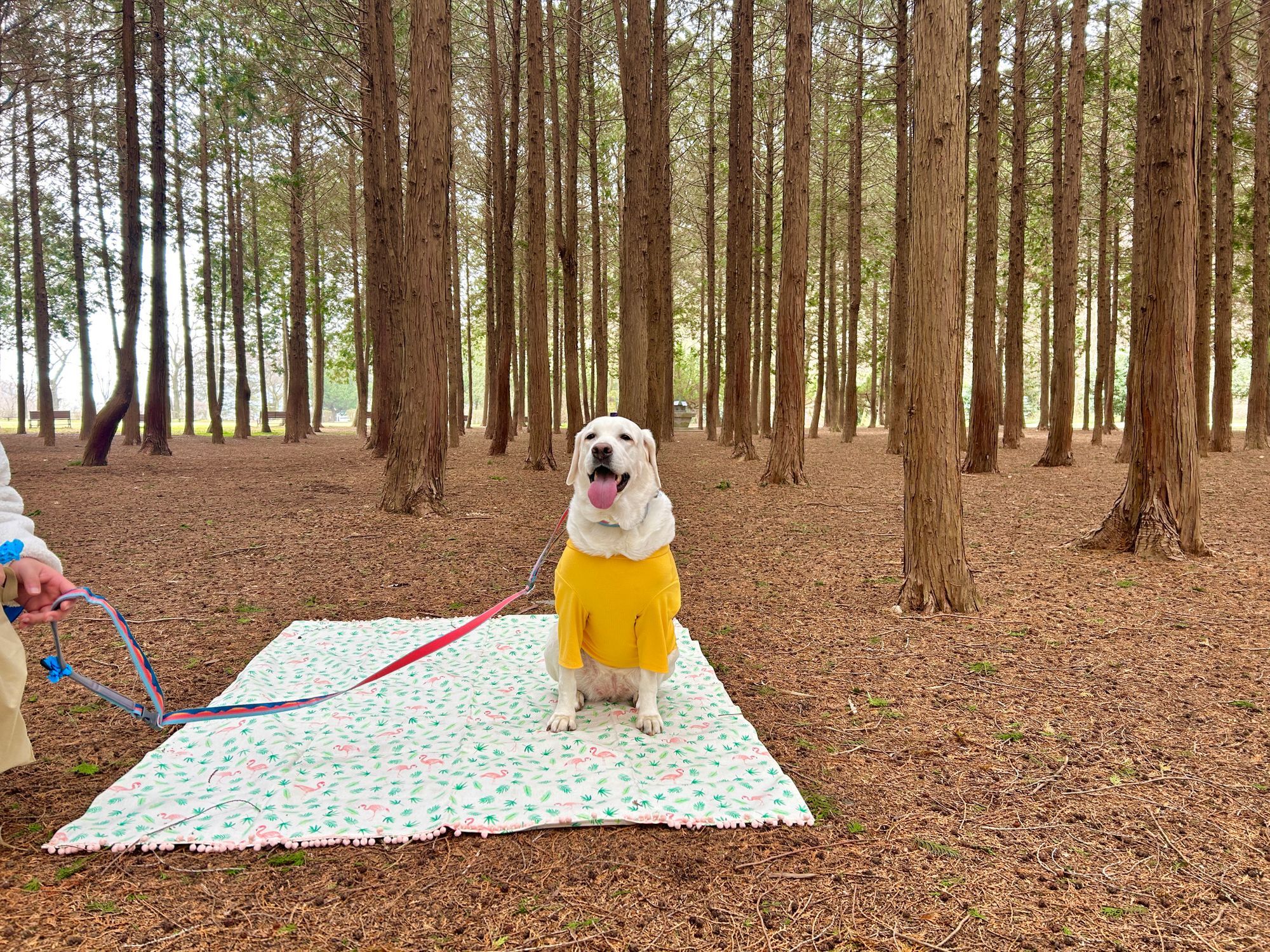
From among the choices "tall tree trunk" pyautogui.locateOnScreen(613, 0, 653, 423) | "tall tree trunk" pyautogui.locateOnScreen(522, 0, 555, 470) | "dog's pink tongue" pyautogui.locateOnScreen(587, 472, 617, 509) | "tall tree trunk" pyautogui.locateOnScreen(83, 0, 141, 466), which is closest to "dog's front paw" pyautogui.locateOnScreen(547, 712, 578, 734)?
"dog's pink tongue" pyautogui.locateOnScreen(587, 472, 617, 509)

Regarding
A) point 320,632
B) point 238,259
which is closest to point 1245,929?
point 320,632

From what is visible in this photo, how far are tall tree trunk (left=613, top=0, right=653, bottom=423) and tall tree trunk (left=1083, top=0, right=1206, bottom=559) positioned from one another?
254 inches

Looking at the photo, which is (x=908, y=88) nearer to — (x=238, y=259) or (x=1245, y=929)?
(x=1245, y=929)

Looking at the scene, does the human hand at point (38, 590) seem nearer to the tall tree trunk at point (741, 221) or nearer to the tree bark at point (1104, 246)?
the tall tree trunk at point (741, 221)

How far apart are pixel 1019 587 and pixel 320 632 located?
535 cm

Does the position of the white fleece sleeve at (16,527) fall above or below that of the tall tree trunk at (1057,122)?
below

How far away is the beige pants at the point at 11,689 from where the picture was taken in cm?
231

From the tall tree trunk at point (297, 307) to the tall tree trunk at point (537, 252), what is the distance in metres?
7.79

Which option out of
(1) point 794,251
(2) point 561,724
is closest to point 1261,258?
(1) point 794,251

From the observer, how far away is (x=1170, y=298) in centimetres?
630

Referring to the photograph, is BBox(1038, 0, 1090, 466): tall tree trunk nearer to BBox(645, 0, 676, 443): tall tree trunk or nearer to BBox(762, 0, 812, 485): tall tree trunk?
BBox(762, 0, 812, 485): tall tree trunk

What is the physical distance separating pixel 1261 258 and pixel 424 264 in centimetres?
1622

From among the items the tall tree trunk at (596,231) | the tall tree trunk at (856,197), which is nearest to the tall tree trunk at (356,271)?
the tall tree trunk at (596,231)

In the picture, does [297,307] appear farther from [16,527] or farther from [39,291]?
[16,527]
